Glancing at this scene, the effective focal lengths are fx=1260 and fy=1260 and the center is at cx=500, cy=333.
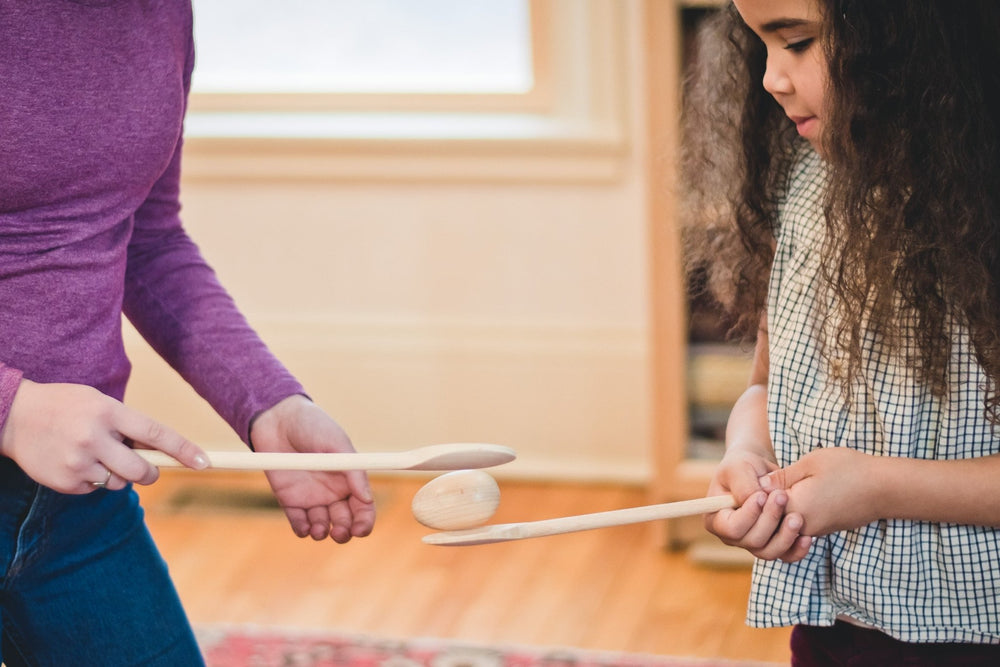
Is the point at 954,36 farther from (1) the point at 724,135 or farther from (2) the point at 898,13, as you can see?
(1) the point at 724,135

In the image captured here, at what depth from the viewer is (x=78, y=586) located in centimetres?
106

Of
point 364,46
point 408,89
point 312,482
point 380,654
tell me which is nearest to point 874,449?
point 312,482

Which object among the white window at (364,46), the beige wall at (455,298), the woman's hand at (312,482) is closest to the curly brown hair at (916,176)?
the woman's hand at (312,482)

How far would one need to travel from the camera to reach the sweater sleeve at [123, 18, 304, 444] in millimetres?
1169

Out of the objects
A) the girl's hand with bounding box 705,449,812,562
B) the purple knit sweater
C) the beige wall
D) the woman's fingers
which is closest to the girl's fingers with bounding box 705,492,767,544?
the girl's hand with bounding box 705,449,812,562

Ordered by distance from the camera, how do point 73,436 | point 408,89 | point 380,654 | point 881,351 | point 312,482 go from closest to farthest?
point 73,436 → point 881,351 → point 312,482 → point 380,654 → point 408,89

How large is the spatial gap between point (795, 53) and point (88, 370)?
636 mm

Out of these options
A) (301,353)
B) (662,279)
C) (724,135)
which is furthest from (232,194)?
(724,135)

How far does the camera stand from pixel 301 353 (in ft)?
9.52

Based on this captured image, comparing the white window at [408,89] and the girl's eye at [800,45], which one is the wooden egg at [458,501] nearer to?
the girl's eye at [800,45]

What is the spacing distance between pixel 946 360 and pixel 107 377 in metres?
0.70

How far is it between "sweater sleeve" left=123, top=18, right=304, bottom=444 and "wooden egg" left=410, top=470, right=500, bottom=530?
0.21 metres

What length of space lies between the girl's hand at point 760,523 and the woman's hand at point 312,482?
325 millimetres

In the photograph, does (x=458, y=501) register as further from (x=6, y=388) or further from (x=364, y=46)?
(x=364, y=46)
